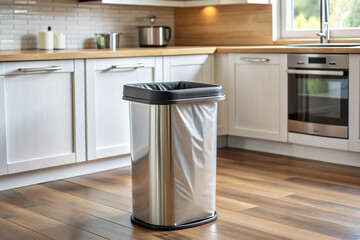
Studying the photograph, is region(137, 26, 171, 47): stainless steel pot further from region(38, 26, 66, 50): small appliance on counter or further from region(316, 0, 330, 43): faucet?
region(316, 0, 330, 43): faucet

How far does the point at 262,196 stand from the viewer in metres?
3.17

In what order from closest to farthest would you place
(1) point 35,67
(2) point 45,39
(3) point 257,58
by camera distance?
1. (1) point 35,67
2. (2) point 45,39
3. (3) point 257,58

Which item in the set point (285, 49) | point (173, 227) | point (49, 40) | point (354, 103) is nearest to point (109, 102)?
point (49, 40)

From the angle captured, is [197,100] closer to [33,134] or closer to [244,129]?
[33,134]

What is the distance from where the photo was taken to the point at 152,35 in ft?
15.6

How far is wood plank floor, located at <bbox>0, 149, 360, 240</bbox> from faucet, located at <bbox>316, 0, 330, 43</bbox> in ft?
3.29

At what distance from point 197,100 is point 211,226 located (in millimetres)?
597

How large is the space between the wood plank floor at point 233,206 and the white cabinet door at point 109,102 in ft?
0.62

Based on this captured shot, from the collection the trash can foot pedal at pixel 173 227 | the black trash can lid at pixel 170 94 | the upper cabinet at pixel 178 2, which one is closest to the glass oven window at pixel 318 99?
the upper cabinet at pixel 178 2

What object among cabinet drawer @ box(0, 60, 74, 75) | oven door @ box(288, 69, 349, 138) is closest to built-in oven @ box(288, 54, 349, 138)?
oven door @ box(288, 69, 349, 138)

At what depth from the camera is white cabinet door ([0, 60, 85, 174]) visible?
3305 mm

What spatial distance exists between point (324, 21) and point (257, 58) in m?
0.60

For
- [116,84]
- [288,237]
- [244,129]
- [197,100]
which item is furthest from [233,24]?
[288,237]

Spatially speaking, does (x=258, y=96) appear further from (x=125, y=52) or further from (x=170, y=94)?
(x=170, y=94)
